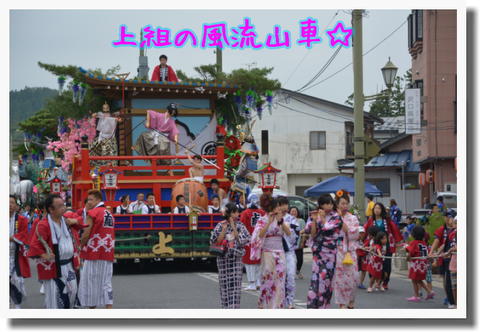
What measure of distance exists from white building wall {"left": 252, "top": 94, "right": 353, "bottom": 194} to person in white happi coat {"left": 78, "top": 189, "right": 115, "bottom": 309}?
97.8ft

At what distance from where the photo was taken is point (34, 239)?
24.6 feet

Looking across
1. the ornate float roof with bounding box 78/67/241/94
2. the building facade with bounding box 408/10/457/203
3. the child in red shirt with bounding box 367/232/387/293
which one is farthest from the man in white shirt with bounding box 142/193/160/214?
the building facade with bounding box 408/10/457/203

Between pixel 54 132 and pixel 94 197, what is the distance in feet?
69.5

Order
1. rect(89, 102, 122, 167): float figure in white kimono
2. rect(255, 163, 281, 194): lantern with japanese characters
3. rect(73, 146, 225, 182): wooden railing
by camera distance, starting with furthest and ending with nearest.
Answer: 1. rect(89, 102, 122, 167): float figure in white kimono
2. rect(73, 146, 225, 182): wooden railing
3. rect(255, 163, 281, 194): lantern with japanese characters

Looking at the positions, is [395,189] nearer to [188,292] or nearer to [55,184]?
[55,184]

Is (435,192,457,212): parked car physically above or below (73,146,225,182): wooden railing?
below

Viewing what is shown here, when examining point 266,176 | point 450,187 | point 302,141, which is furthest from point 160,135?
point 302,141

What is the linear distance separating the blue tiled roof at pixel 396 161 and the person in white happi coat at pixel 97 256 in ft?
88.3

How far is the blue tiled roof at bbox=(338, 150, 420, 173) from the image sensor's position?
35.0 m

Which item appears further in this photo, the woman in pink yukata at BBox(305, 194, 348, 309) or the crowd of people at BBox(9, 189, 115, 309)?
the woman in pink yukata at BBox(305, 194, 348, 309)

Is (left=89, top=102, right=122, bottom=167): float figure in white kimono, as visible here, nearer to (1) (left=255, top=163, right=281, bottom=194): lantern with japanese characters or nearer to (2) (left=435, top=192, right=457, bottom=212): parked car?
(1) (left=255, top=163, right=281, bottom=194): lantern with japanese characters

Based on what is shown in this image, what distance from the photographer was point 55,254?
295 inches

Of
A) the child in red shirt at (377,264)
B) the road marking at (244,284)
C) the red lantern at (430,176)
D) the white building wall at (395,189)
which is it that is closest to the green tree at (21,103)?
the road marking at (244,284)

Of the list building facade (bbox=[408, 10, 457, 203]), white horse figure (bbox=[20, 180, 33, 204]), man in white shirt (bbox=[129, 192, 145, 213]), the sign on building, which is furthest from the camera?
white horse figure (bbox=[20, 180, 33, 204])
